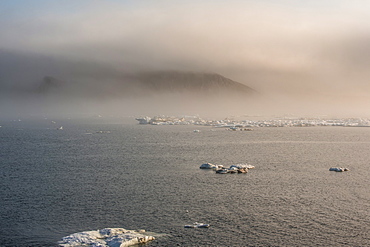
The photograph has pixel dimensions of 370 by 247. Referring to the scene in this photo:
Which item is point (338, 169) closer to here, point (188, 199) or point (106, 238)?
point (188, 199)

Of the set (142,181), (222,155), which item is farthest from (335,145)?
(142,181)

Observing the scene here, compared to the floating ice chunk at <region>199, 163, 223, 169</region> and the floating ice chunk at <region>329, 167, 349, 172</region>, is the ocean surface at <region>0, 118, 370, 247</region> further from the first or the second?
the floating ice chunk at <region>199, 163, 223, 169</region>

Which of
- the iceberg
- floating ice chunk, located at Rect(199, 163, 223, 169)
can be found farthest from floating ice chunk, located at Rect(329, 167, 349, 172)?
the iceberg

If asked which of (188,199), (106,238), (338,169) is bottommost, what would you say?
(106,238)

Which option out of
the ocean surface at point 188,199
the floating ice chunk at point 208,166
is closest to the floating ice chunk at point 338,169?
the ocean surface at point 188,199

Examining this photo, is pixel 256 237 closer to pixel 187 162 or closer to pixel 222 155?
pixel 187 162

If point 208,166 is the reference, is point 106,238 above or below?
below

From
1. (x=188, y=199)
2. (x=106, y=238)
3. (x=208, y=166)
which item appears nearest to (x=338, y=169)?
(x=208, y=166)
